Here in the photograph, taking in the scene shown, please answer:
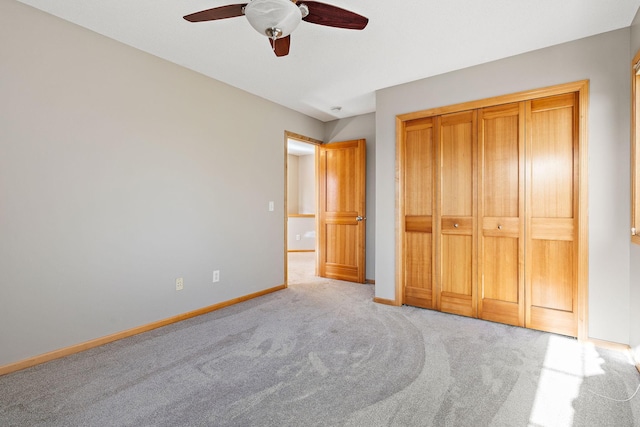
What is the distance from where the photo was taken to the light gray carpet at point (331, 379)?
1605 mm

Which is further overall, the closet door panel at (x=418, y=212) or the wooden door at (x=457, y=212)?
the closet door panel at (x=418, y=212)

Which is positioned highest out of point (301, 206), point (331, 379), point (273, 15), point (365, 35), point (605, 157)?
point (365, 35)

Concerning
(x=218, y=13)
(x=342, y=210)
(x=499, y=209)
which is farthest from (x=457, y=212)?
(x=218, y=13)

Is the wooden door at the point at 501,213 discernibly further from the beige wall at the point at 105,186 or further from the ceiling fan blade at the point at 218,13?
the beige wall at the point at 105,186

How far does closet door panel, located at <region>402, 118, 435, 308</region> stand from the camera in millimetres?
3303

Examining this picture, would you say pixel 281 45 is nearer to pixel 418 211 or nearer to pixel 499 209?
pixel 418 211

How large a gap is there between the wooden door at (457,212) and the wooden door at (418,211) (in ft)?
0.33

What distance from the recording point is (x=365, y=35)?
244cm

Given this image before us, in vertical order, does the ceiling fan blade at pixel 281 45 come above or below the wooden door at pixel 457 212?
above

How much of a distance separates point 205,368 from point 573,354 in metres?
2.65

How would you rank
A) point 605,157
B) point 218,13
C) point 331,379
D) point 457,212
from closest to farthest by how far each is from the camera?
point 218,13 < point 331,379 < point 605,157 < point 457,212

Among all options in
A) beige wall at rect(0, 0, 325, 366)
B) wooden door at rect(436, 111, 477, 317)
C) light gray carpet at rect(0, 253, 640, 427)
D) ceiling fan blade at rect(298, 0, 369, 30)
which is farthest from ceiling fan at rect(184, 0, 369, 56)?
light gray carpet at rect(0, 253, 640, 427)

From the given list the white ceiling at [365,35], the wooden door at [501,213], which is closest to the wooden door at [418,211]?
the wooden door at [501,213]

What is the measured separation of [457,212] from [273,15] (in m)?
2.44
